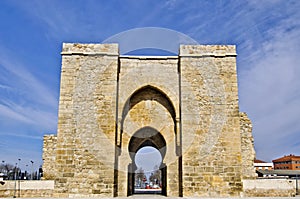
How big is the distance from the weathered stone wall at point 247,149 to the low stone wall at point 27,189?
746 cm

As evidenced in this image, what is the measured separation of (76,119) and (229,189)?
6.08m

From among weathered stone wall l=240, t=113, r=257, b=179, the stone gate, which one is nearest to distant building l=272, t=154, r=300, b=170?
weathered stone wall l=240, t=113, r=257, b=179

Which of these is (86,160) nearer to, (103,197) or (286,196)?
(103,197)

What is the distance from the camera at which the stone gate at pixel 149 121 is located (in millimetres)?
10820

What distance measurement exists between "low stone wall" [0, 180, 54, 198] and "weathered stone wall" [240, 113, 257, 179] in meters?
7.46

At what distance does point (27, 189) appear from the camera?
34.9ft

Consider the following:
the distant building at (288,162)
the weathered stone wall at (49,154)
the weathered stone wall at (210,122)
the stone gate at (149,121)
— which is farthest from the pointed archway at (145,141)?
the distant building at (288,162)

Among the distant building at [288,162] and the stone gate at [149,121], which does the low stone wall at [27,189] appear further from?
the distant building at [288,162]

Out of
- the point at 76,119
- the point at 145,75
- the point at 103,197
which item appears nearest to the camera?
the point at 103,197

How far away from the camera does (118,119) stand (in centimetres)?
1154

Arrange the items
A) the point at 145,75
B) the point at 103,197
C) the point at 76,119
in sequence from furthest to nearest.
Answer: the point at 145,75 < the point at 76,119 < the point at 103,197

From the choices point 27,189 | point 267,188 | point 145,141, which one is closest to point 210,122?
point 267,188

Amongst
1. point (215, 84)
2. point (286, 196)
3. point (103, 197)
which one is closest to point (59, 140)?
point (103, 197)

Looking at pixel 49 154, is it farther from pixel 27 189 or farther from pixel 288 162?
pixel 288 162
